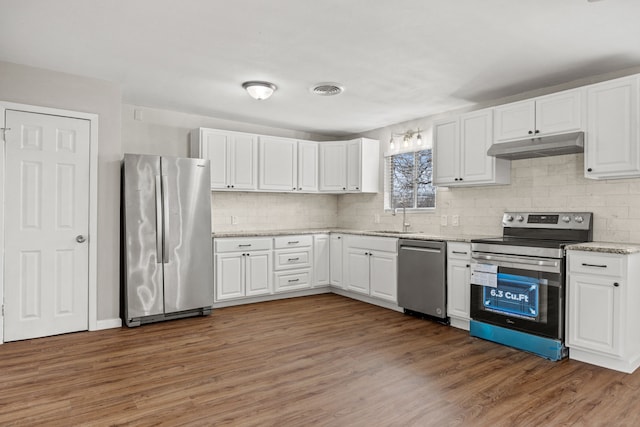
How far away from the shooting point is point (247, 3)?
8.11 feet

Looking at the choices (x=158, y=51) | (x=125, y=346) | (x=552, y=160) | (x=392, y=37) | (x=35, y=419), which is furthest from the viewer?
(x=552, y=160)

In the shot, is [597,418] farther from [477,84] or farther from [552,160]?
[477,84]

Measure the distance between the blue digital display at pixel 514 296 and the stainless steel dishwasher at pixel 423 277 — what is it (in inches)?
22.0

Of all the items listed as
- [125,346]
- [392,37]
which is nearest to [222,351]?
[125,346]

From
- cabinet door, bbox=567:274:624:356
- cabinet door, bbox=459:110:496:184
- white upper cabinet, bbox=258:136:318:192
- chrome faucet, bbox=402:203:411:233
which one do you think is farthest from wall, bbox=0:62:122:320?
cabinet door, bbox=567:274:624:356

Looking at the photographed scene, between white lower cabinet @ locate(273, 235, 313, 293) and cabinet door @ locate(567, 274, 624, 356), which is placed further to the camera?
white lower cabinet @ locate(273, 235, 313, 293)

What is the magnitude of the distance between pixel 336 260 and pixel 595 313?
3.22 m

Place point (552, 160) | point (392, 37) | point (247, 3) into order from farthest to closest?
1. point (552, 160)
2. point (392, 37)
3. point (247, 3)

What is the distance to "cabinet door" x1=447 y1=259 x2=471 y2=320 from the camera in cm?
397

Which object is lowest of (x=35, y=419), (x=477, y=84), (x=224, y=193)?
(x=35, y=419)

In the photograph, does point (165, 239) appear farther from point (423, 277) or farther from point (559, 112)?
point (559, 112)

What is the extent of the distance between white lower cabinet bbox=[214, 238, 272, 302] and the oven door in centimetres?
258

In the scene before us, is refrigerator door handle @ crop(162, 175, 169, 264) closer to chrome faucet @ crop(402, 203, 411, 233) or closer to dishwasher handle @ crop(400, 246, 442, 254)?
dishwasher handle @ crop(400, 246, 442, 254)

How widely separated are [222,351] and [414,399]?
1.67 metres
